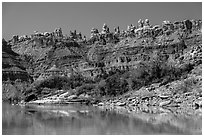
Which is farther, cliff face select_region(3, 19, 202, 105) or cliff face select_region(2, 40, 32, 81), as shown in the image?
cliff face select_region(2, 40, 32, 81)

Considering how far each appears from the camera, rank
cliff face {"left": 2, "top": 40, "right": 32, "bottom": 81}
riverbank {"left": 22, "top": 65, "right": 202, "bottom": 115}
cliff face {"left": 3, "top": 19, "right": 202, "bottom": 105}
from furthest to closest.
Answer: cliff face {"left": 2, "top": 40, "right": 32, "bottom": 81} → cliff face {"left": 3, "top": 19, "right": 202, "bottom": 105} → riverbank {"left": 22, "top": 65, "right": 202, "bottom": 115}

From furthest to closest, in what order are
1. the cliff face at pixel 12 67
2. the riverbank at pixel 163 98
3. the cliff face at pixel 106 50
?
the cliff face at pixel 12 67, the cliff face at pixel 106 50, the riverbank at pixel 163 98

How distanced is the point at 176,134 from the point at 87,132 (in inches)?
172

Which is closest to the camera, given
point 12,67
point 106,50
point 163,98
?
point 163,98

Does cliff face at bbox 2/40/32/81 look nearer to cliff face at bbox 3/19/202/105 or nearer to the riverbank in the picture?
cliff face at bbox 3/19/202/105

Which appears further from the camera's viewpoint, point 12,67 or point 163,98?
point 12,67

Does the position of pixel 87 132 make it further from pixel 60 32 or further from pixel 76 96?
pixel 60 32

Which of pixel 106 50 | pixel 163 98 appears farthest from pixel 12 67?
pixel 163 98

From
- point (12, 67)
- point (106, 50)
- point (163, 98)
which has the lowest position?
point (163, 98)

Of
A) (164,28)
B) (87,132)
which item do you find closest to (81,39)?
(164,28)

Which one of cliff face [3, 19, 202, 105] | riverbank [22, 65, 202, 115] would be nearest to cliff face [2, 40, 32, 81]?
cliff face [3, 19, 202, 105]

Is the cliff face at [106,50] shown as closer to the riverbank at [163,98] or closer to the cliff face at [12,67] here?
the cliff face at [12,67]

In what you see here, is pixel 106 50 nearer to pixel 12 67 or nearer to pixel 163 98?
pixel 12 67

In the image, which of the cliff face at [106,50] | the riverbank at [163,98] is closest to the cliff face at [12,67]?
the cliff face at [106,50]
